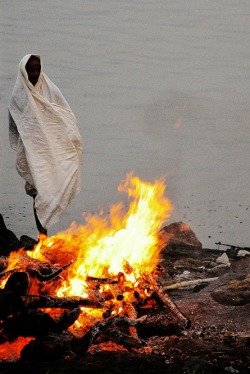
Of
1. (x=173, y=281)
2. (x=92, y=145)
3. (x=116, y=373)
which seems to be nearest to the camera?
(x=116, y=373)

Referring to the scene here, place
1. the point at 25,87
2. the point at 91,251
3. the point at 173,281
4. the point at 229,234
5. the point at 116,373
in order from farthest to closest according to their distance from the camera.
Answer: the point at 229,234
the point at 25,87
the point at 173,281
the point at 91,251
the point at 116,373

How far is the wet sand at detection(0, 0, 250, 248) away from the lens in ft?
36.8

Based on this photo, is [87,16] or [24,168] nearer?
[24,168]

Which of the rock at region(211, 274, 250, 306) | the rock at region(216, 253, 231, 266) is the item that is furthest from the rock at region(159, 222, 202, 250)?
the rock at region(211, 274, 250, 306)

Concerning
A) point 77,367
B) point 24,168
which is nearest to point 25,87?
point 24,168

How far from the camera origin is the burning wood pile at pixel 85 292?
5.69 meters

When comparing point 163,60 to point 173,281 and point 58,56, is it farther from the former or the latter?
point 173,281

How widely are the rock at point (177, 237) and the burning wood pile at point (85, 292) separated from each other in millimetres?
1620

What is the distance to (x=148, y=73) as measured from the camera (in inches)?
450

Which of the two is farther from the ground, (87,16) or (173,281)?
(87,16)

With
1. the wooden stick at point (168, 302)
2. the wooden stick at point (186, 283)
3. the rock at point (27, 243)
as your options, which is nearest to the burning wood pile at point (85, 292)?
the wooden stick at point (168, 302)

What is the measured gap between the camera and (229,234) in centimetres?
1054

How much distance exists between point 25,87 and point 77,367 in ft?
12.2

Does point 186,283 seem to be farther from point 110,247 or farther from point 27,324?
point 27,324
